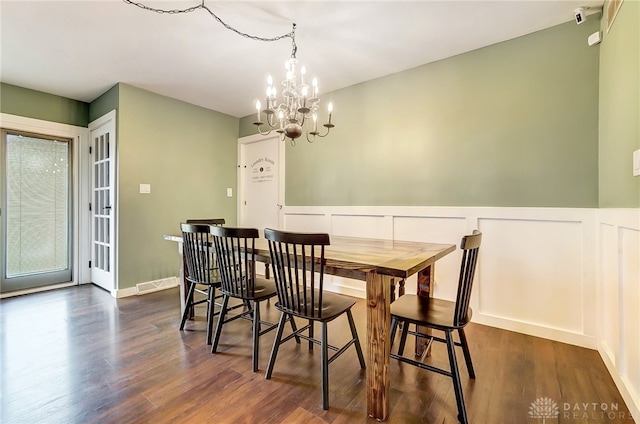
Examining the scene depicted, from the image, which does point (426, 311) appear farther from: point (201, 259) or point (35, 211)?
point (35, 211)

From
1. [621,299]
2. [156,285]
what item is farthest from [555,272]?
[156,285]

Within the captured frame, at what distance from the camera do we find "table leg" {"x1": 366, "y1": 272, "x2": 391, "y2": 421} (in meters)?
1.39

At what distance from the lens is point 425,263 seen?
150cm

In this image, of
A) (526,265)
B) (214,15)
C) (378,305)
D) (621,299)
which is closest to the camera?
(378,305)

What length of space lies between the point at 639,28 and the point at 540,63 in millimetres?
960

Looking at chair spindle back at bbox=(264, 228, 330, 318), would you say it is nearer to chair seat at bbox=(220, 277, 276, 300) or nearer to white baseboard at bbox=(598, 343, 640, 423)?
chair seat at bbox=(220, 277, 276, 300)

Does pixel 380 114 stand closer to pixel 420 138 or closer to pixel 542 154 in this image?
pixel 420 138

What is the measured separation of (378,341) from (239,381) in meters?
0.91

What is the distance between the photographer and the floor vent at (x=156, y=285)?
11.4 feet

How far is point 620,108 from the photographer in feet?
5.56

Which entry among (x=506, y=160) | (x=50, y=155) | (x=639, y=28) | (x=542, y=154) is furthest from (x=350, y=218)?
(x=50, y=155)

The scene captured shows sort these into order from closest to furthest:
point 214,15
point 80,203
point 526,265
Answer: point 214,15 < point 526,265 < point 80,203

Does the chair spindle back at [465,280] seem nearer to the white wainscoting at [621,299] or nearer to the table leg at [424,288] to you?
the table leg at [424,288]

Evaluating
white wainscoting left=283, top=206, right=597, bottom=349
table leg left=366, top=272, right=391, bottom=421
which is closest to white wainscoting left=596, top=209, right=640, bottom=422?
white wainscoting left=283, top=206, right=597, bottom=349
